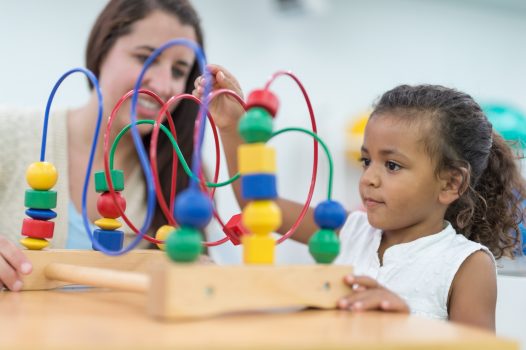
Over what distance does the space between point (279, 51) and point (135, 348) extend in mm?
2938

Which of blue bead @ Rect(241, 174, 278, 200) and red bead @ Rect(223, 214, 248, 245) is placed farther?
red bead @ Rect(223, 214, 248, 245)

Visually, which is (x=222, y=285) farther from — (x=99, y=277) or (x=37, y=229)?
(x=37, y=229)

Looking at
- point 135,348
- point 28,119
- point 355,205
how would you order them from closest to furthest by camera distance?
point 135,348, point 28,119, point 355,205

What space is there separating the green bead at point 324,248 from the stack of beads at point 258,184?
0.20ft

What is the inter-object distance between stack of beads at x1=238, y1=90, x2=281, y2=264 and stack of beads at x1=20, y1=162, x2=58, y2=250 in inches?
13.2

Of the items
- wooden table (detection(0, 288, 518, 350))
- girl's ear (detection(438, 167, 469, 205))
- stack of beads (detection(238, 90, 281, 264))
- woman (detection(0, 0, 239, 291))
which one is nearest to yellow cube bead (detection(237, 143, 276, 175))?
stack of beads (detection(238, 90, 281, 264))

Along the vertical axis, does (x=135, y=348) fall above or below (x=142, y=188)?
above

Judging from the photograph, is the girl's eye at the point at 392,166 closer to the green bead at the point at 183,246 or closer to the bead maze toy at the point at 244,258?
the bead maze toy at the point at 244,258

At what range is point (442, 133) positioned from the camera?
3.17 ft

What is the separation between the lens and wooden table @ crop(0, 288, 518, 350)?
42cm

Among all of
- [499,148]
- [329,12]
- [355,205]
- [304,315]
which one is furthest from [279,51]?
[304,315]

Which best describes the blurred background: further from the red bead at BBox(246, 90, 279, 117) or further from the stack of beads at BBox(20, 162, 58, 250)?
the red bead at BBox(246, 90, 279, 117)

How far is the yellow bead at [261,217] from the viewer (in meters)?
0.57

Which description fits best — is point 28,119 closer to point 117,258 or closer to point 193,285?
point 117,258
